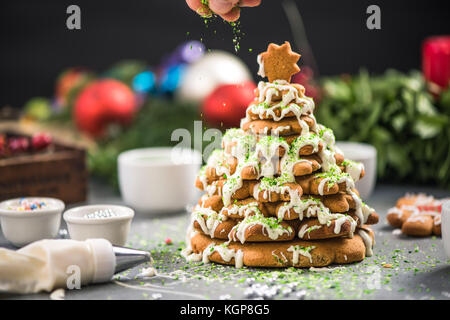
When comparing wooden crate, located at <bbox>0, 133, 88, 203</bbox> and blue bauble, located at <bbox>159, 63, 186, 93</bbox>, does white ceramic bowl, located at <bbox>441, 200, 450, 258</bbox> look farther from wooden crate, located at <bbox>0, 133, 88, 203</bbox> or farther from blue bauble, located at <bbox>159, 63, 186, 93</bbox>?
blue bauble, located at <bbox>159, 63, 186, 93</bbox>

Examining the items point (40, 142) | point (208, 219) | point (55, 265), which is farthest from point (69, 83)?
point (55, 265)

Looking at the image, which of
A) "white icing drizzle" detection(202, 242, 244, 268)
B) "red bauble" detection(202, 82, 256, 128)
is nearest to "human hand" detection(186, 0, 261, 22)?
"red bauble" detection(202, 82, 256, 128)

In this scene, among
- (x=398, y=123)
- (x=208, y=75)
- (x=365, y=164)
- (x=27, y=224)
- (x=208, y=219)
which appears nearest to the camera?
(x=208, y=219)

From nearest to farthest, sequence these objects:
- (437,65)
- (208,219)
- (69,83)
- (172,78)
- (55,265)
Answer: (55,265)
(208,219)
(437,65)
(172,78)
(69,83)

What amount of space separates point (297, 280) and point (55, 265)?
0.66 m

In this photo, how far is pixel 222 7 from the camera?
6.90 feet

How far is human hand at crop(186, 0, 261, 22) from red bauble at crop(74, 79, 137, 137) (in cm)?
174

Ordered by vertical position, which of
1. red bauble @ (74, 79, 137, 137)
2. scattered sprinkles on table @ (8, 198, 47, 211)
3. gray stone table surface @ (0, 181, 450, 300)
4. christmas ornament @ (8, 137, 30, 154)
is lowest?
gray stone table surface @ (0, 181, 450, 300)

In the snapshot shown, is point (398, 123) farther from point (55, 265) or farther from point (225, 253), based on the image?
point (55, 265)

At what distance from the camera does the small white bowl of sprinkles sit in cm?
227

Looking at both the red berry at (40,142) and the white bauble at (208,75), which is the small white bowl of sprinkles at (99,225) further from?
the white bauble at (208,75)

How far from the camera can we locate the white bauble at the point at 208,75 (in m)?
3.71

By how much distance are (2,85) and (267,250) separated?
3756 millimetres

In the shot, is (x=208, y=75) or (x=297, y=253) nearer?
(x=297, y=253)
